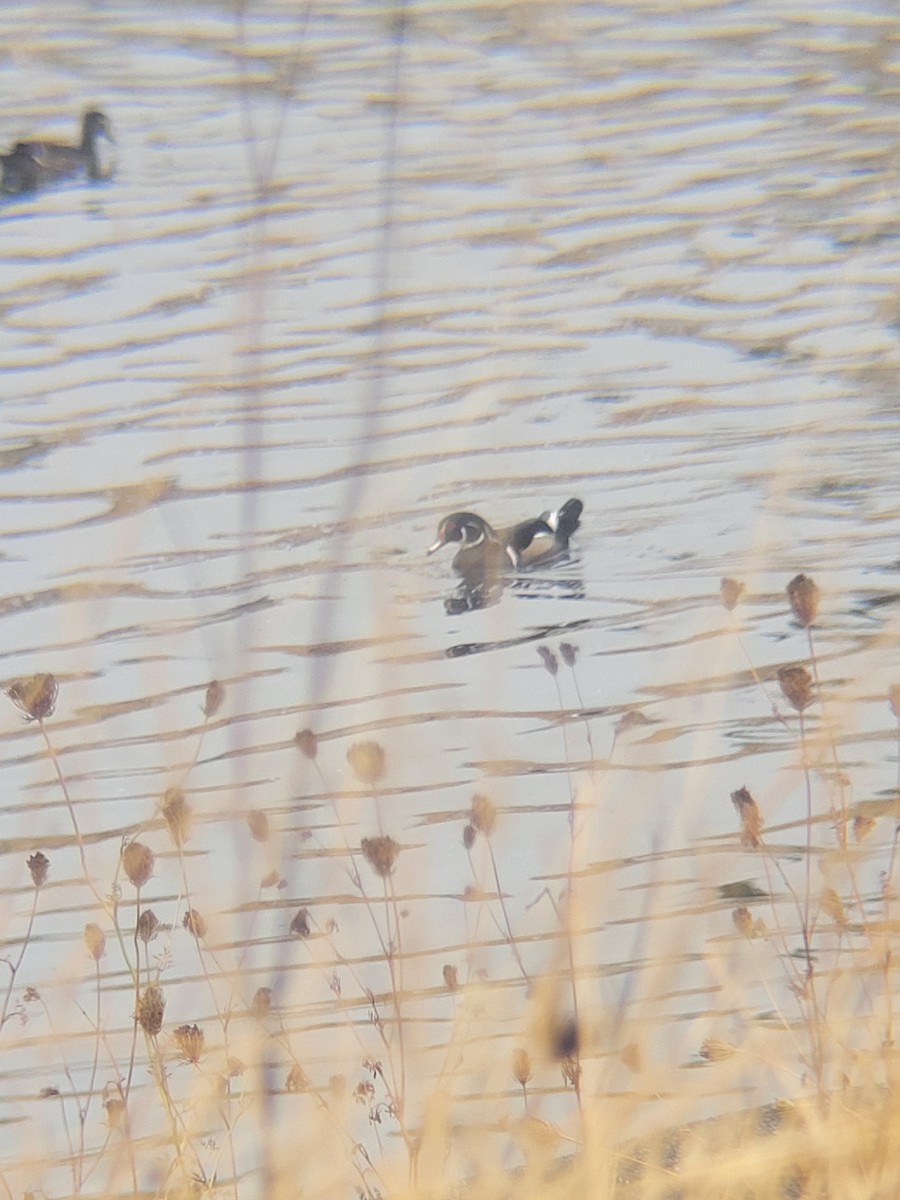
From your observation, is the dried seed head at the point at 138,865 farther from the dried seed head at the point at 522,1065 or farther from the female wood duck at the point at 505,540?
the female wood duck at the point at 505,540

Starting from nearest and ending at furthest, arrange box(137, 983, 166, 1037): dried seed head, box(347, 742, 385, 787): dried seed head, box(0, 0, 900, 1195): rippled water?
box(137, 983, 166, 1037): dried seed head < box(347, 742, 385, 787): dried seed head < box(0, 0, 900, 1195): rippled water

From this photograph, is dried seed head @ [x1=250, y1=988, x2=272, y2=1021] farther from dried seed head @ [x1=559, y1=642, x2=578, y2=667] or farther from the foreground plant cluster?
dried seed head @ [x1=559, y1=642, x2=578, y2=667]

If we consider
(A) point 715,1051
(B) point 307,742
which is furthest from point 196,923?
(A) point 715,1051

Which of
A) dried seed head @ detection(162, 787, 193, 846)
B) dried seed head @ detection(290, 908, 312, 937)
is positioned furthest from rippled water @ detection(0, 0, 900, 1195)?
dried seed head @ detection(162, 787, 193, 846)

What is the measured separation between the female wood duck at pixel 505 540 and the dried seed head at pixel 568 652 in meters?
0.13

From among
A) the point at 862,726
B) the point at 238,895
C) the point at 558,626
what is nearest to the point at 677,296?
the point at 558,626

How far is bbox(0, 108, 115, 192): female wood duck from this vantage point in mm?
2256

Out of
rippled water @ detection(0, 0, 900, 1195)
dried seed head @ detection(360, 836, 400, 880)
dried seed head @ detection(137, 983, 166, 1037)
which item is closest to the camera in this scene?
dried seed head @ detection(137, 983, 166, 1037)

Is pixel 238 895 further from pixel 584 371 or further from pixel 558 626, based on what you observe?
pixel 584 371

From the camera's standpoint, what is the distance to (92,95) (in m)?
2.35

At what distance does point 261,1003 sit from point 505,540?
0.79m

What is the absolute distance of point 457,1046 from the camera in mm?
1737

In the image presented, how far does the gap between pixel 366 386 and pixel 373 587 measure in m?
0.32

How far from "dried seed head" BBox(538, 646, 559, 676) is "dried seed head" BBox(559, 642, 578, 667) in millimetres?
17
